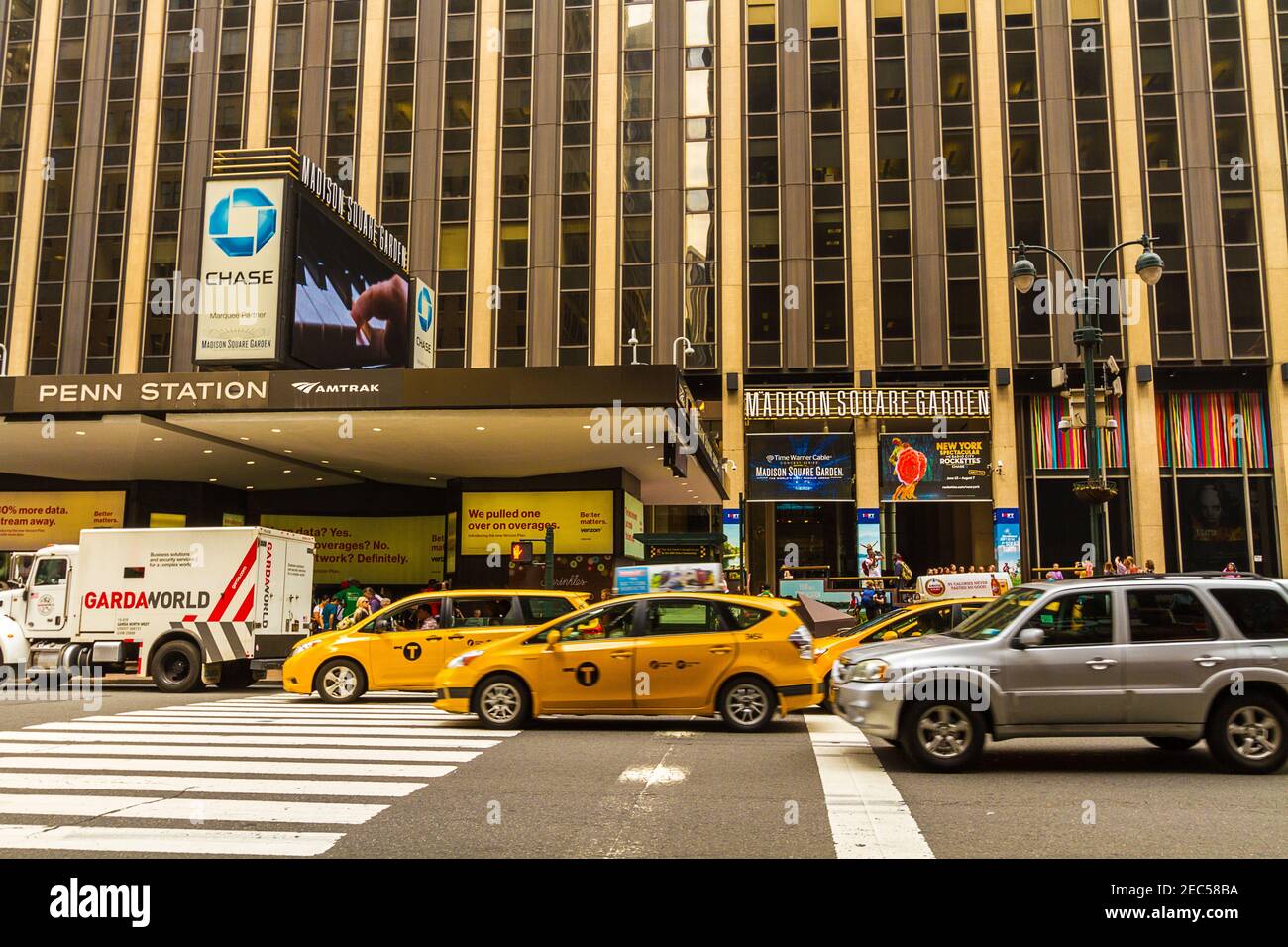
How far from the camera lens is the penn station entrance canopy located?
18.5m

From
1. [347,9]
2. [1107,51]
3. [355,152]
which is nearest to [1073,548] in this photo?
[1107,51]

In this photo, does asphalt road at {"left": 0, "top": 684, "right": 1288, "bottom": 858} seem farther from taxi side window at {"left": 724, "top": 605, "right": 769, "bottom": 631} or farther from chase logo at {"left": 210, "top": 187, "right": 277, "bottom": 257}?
chase logo at {"left": 210, "top": 187, "right": 277, "bottom": 257}

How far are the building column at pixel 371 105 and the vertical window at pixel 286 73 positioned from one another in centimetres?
284

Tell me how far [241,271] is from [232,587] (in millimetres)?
9971

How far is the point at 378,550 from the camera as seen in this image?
31359 mm

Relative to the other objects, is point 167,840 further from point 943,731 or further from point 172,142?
point 172,142

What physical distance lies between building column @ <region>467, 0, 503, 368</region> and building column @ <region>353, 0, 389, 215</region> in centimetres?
410

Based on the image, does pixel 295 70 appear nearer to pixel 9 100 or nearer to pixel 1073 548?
pixel 9 100

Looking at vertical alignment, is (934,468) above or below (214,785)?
above

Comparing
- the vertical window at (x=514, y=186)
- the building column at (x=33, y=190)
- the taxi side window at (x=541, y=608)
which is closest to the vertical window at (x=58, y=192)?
the building column at (x=33, y=190)

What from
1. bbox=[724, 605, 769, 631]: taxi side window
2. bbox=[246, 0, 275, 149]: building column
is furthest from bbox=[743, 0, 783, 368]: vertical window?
bbox=[724, 605, 769, 631]: taxi side window

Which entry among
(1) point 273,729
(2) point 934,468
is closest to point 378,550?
(2) point 934,468

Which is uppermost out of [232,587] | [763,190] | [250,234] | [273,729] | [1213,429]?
[763,190]
